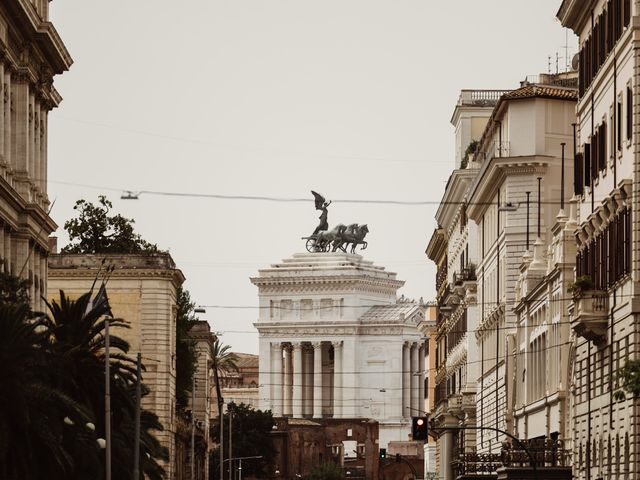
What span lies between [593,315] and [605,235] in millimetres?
2120

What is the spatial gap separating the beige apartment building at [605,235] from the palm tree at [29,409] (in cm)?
1388

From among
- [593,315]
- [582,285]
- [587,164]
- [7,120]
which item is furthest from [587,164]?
[7,120]

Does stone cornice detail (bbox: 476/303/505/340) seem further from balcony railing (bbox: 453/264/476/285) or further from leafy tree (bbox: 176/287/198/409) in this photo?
leafy tree (bbox: 176/287/198/409)

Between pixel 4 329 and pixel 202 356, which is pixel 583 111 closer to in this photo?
pixel 4 329

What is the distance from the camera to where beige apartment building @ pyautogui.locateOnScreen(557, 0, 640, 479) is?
60.2 meters

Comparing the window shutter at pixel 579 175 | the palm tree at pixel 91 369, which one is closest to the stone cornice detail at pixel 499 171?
the window shutter at pixel 579 175

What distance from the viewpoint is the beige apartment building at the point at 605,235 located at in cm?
6025

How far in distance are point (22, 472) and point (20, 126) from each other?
2573 cm

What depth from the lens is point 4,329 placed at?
5900 cm

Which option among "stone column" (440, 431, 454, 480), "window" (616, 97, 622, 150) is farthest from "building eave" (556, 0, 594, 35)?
"stone column" (440, 431, 454, 480)

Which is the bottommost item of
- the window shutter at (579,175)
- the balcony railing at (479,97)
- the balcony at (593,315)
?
the balcony at (593,315)

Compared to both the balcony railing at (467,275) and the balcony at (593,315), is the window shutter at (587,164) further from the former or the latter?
the balcony railing at (467,275)

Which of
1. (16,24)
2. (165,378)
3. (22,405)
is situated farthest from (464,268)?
(22,405)

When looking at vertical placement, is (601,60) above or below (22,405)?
above
